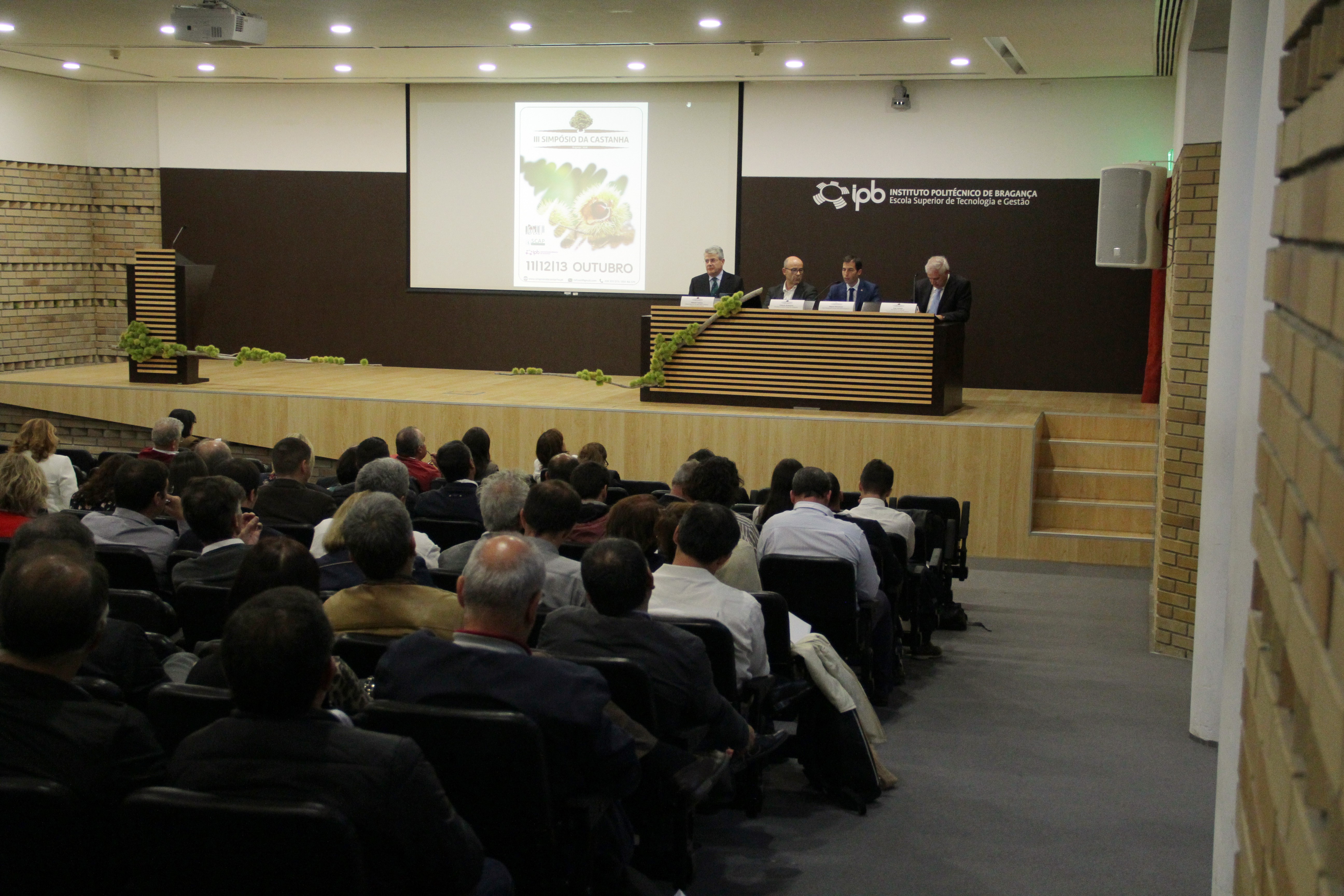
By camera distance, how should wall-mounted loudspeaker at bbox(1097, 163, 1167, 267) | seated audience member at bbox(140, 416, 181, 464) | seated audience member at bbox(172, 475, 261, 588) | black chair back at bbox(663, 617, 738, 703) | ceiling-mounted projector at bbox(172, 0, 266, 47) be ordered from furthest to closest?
1. wall-mounted loudspeaker at bbox(1097, 163, 1167, 267)
2. ceiling-mounted projector at bbox(172, 0, 266, 47)
3. seated audience member at bbox(140, 416, 181, 464)
4. seated audience member at bbox(172, 475, 261, 588)
5. black chair back at bbox(663, 617, 738, 703)

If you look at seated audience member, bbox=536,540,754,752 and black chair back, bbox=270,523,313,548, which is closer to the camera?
seated audience member, bbox=536,540,754,752

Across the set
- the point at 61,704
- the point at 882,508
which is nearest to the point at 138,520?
the point at 61,704

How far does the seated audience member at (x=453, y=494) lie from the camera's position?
18.3 ft

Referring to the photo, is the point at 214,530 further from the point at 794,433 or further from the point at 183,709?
the point at 794,433

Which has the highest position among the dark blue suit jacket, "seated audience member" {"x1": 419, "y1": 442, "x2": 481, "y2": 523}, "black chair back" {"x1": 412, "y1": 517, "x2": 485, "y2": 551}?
the dark blue suit jacket

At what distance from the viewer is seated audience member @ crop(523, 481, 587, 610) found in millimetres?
3916

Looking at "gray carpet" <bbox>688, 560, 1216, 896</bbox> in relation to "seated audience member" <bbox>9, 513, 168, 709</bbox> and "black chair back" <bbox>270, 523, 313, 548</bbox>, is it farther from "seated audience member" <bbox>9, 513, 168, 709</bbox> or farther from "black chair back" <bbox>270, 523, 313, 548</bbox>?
"black chair back" <bbox>270, 523, 313, 548</bbox>

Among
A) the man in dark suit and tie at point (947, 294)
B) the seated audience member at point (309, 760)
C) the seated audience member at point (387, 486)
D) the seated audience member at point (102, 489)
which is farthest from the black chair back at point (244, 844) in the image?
the man in dark suit and tie at point (947, 294)

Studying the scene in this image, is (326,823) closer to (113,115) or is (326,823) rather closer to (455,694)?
(455,694)

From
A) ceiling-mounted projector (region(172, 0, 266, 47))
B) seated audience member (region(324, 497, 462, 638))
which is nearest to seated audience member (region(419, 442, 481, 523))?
seated audience member (region(324, 497, 462, 638))

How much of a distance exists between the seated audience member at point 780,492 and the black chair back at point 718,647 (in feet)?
6.57

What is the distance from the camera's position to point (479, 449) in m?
6.48

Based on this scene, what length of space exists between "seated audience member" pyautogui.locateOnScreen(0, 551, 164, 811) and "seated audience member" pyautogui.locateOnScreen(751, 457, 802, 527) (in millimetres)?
3502

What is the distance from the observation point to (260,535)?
15.6ft
